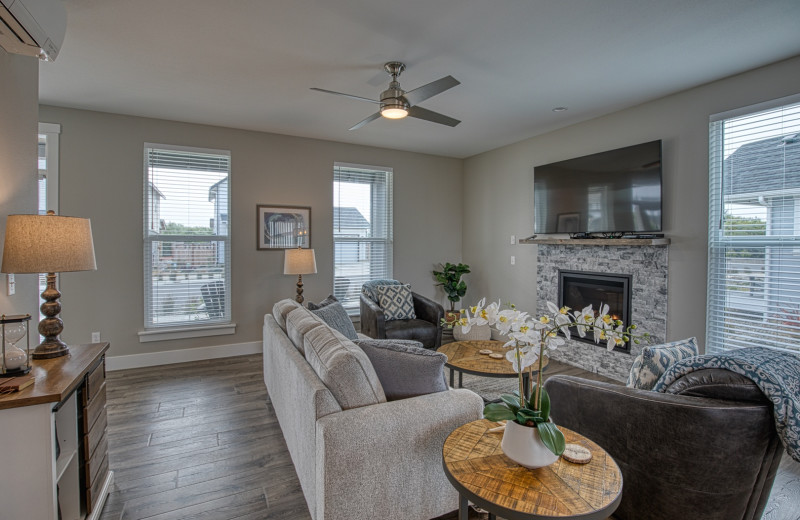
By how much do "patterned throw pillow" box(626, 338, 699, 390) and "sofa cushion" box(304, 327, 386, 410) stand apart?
1.33m

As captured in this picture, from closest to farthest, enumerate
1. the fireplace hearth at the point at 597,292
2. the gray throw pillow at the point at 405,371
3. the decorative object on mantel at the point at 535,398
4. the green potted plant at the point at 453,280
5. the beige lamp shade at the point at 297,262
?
the decorative object on mantel at the point at 535,398 → the gray throw pillow at the point at 405,371 → the fireplace hearth at the point at 597,292 → the beige lamp shade at the point at 297,262 → the green potted plant at the point at 453,280

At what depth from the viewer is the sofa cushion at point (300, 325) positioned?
2.33 metres

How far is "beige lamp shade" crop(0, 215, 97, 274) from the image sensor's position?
1777mm

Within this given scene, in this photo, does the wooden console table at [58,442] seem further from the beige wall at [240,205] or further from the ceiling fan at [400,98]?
the beige wall at [240,205]

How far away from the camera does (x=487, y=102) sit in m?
3.77

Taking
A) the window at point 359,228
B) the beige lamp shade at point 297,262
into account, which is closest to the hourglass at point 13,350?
the beige lamp shade at point 297,262

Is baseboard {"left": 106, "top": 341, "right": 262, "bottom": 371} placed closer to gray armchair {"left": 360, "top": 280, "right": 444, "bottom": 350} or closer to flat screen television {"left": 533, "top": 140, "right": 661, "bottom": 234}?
gray armchair {"left": 360, "top": 280, "right": 444, "bottom": 350}

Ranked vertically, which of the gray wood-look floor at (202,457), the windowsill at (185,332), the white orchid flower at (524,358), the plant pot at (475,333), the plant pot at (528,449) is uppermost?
the white orchid flower at (524,358)

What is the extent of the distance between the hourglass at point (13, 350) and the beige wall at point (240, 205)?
281cm

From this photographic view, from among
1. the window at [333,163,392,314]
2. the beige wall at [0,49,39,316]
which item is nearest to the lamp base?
the beige wall at [0,49,39,316]

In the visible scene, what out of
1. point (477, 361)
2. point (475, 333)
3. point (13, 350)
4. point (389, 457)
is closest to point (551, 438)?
point (389, 457)

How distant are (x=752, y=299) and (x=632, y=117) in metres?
2.00

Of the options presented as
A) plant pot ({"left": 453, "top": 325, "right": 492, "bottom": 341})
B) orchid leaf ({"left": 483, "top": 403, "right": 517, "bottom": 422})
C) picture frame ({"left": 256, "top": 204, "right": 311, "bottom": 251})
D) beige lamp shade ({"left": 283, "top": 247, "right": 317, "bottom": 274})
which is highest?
picture frame ({"left": 256, "top": 204, "right": 311, "bottom": 251})

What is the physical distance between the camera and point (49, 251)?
184 cm
